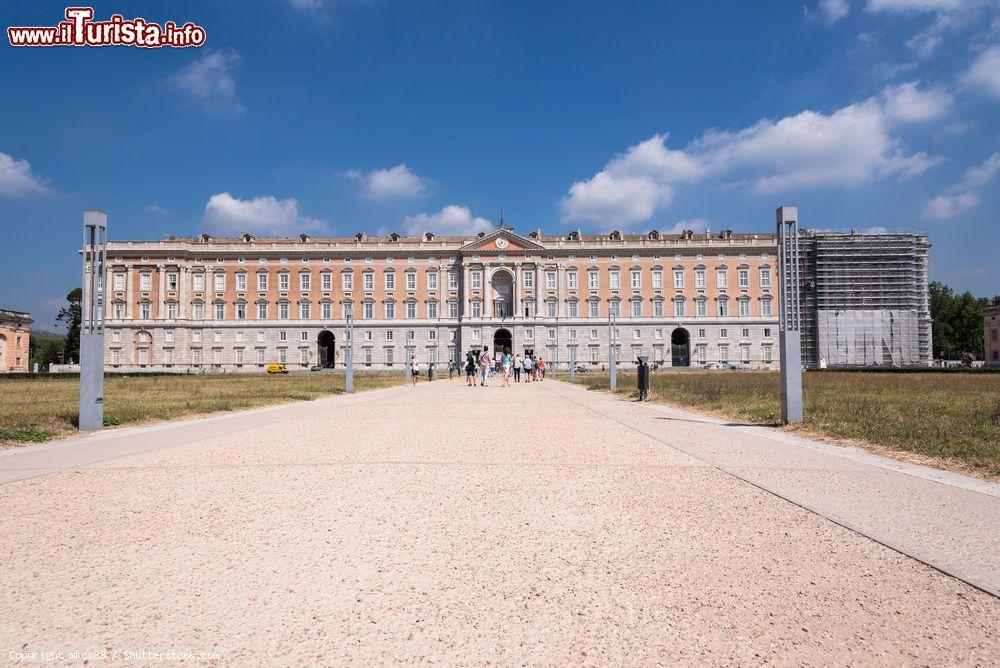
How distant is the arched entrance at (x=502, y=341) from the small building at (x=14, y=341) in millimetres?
54350

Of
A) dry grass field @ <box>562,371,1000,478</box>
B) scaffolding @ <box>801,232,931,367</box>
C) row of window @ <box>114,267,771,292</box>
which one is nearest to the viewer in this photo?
dry grass field @ <box>562,371,1000,478</box>

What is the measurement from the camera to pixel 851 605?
2.98 m

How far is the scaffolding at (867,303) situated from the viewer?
6606 centimetres

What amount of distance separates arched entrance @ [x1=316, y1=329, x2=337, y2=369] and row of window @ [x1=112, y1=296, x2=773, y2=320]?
86.0 inches

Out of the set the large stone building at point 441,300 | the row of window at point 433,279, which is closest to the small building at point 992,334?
the large stone building at point 441,300

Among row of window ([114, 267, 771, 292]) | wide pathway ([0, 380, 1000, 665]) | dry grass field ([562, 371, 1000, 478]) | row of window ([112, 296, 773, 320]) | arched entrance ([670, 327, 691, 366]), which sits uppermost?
row of window ([114, 267, 771, 292])

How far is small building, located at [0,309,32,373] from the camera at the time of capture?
6944cm

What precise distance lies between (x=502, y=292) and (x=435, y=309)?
340 inches

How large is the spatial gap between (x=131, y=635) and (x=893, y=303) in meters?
79.3

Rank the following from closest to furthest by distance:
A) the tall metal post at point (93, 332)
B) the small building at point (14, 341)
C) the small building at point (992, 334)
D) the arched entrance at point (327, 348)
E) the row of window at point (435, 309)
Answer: the tall metal post at point (93, 332), the small building at point (14, 341), the row of window at point (435, 309), the arched entrance at point (327, 348), the small building at point (992, 334)

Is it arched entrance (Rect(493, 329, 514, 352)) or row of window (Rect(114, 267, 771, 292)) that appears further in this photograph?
row of window (Rect(114, 267, 771, 292))

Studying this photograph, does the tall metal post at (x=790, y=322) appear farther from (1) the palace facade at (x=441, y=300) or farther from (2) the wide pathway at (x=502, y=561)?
(1) the palace facade at (x=441, y=300)

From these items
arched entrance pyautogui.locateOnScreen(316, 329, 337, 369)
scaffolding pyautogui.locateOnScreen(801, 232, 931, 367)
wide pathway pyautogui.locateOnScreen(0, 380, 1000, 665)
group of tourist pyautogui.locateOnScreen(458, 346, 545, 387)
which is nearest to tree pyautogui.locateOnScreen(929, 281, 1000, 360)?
scaffolding pyautogui.locateOnScreen(801, 232, 931, 367)

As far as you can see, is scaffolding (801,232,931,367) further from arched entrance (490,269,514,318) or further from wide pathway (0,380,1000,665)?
wide pathway (0,380,1000,665)
